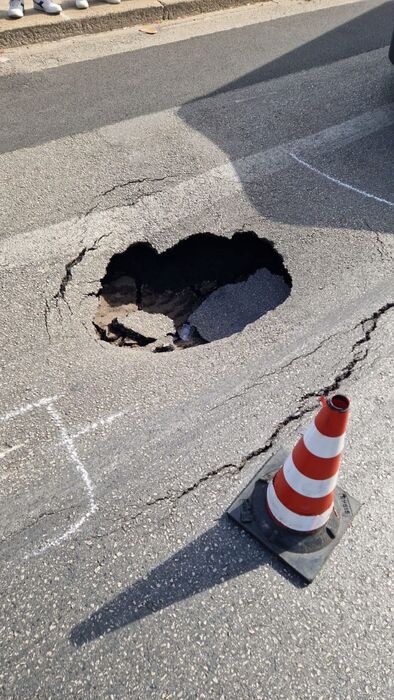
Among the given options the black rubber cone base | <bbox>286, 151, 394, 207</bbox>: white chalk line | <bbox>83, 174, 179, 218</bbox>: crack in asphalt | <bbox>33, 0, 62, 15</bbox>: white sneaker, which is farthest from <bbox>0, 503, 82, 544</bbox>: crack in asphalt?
<bbox>33, 0, 62, 15</bbox>: white sneaker

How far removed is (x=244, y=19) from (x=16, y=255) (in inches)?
270

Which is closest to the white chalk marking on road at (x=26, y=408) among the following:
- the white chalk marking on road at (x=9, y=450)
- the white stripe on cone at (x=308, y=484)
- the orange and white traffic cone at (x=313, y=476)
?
the white chalk marking on road at (x=9, y=450)

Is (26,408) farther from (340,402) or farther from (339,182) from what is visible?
(339,182)

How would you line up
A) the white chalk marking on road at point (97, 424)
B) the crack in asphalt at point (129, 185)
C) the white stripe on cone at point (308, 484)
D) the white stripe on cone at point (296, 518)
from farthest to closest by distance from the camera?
the crack in asphalt at point (129, 185) < the white chalk marking on road at point (97, 424) < the white stripe on cone at point (296, 518) < the white stripe on cone at point (308, 484)

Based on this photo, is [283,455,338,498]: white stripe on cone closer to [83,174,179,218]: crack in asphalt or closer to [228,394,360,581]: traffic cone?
[228,394,360,581]: traffic cone

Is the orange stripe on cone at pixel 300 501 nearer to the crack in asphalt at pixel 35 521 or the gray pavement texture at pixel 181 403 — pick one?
the gray pavement texture at pixel 181 403

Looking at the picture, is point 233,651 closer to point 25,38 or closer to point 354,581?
point 354,581

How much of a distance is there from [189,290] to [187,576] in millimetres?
2644

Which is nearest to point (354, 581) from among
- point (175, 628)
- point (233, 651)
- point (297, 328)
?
point (233, 651)

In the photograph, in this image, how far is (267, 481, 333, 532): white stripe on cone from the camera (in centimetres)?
289

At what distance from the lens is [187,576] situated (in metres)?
2.76

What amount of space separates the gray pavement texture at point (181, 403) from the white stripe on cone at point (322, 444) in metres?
0.56

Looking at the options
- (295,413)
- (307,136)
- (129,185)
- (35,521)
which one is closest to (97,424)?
(35,521)

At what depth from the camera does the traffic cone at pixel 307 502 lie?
2703 mm
